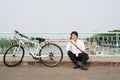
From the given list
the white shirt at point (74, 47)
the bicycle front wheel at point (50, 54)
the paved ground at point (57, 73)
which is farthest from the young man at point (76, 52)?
the bicycle front wheel at point (50, 54)

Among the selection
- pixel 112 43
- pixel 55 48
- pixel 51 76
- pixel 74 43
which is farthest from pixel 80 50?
pixel 112 43

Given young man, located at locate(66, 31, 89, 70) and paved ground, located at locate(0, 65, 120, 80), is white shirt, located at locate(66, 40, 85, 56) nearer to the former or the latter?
young man, located at locate(66, 31, 89, 70)

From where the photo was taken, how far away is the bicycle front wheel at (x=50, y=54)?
6.39 meters

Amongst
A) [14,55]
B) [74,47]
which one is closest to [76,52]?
[74,47]

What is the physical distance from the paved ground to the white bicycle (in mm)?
246

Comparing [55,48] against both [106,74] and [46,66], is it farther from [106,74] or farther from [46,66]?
[106,74]

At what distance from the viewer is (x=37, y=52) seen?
21.1ft

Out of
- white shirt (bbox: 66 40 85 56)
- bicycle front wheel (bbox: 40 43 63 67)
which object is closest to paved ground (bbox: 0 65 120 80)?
bicycle front wheel (bbox: 40 43 63 67)

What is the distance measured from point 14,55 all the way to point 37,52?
0.70 metres

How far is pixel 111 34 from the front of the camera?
7.52m

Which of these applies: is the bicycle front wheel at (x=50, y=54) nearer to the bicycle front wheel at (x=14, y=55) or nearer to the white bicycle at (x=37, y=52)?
the white bicycle at (x=37, y=52)

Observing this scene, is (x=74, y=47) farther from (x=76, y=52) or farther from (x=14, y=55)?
(x=14, y=55)

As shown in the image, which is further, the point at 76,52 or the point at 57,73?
the point at 76,52

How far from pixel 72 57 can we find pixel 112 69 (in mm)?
1166
